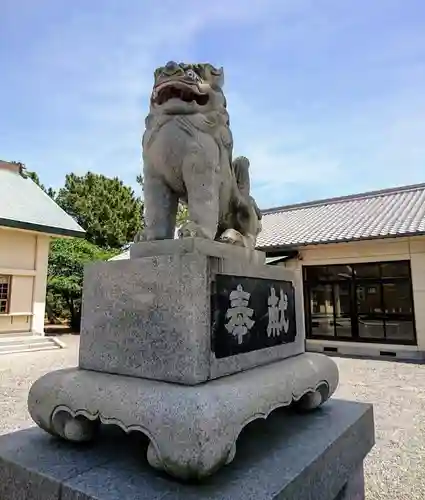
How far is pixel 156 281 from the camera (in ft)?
5.54

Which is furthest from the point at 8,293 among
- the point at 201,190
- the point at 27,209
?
the point at 201,190

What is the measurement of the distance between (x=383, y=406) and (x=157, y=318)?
4414 millimetres

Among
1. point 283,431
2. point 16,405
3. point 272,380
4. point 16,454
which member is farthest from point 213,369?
point 16,405

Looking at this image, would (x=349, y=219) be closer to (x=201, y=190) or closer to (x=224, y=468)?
(x=201, y=190)

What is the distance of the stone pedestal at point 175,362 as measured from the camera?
4.31ft

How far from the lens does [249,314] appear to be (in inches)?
76.5

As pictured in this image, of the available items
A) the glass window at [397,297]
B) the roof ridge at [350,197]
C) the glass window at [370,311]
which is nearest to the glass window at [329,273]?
the glass window at [370,311]

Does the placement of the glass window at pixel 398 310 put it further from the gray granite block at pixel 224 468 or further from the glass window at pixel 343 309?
the gray granite block at pixel 224 468

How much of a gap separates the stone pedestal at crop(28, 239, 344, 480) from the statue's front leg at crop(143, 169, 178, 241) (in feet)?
0.67

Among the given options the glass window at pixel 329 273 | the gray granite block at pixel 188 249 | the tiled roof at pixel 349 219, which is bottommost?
the gray granite block at pixel 188 249

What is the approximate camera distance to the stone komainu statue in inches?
77.6

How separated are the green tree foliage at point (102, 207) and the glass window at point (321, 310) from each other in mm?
13602

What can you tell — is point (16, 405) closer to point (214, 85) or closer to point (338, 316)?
point (214, 85)

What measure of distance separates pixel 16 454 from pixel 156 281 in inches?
39.0
